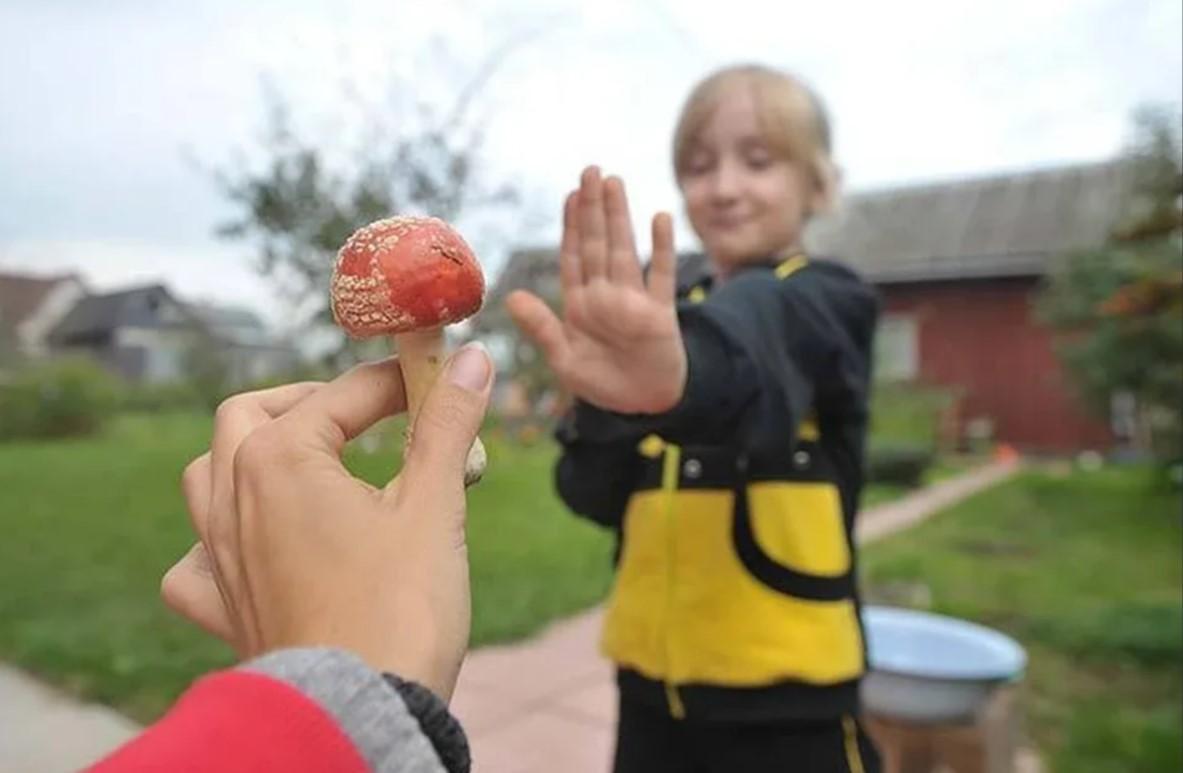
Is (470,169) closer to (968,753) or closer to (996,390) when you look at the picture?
(968,753)

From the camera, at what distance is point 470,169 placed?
3674 millimetres

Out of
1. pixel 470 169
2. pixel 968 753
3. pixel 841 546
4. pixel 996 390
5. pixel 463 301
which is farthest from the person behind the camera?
pixel 996 390

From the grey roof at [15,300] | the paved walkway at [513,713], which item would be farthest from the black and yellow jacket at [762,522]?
the grey roof at [15,300]

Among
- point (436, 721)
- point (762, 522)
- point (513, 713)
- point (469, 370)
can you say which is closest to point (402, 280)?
point (469, 370)

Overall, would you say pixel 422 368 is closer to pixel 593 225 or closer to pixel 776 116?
pixel 593 225

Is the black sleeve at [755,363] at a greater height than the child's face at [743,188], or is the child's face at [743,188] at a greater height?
the child's face at [743,188]

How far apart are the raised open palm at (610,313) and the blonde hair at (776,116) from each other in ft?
1.39

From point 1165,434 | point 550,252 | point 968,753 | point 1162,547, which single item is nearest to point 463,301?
point 968,753

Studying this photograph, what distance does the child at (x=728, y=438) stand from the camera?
2.56ft

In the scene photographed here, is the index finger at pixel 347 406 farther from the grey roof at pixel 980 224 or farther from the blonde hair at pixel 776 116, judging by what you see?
the grey roof at pixel 980 224

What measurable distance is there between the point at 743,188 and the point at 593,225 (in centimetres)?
40

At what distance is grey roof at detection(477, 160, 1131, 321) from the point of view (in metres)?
10.4

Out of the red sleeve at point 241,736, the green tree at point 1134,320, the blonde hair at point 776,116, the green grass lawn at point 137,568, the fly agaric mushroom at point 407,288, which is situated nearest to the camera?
the red sleeve at point 241,736

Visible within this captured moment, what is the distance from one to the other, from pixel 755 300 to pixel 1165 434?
5579 millimetres
